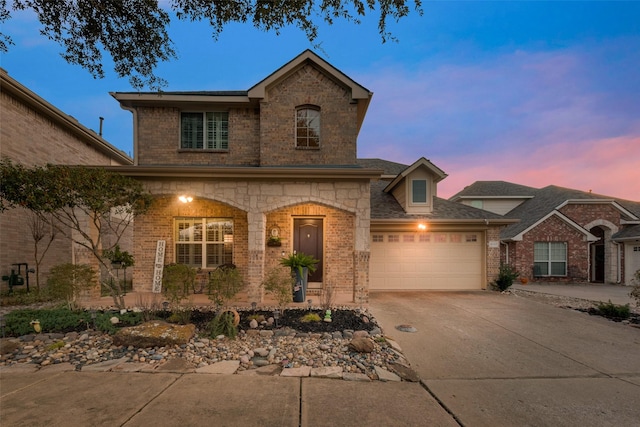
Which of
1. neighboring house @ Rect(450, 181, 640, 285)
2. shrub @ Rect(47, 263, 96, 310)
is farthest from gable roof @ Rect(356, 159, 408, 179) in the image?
shrub @ Rect(47, 263, 96, 310)

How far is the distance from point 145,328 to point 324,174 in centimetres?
506

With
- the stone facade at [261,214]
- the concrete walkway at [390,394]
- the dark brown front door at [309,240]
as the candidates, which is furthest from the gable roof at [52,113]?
the dark brown front door at [309,240]

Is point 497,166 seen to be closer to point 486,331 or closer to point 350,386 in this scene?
point 486,331

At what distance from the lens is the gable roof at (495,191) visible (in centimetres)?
1758

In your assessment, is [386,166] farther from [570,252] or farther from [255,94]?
[570,252]

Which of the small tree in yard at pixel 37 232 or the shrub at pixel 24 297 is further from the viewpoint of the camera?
the small tree in yard at pixel 37 232

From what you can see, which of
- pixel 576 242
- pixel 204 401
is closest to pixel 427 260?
pixel 576 242

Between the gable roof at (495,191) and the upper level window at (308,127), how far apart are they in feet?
41.1

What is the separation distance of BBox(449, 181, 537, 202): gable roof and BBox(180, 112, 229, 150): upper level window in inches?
591

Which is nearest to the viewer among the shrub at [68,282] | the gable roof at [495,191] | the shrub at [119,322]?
the shrub at [119,322]

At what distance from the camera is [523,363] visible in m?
4.04

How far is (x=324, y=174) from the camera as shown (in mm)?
7254

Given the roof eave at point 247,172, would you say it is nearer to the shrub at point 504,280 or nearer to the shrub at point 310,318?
the shrub at point 310,318

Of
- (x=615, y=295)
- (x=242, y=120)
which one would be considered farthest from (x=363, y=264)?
(x=615, y=295)
